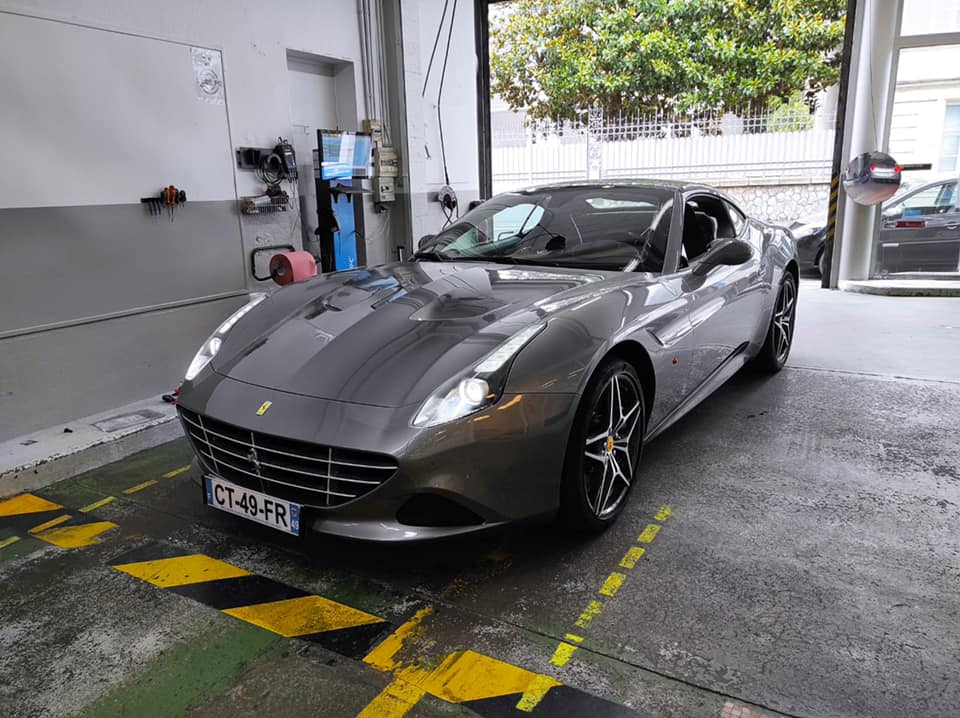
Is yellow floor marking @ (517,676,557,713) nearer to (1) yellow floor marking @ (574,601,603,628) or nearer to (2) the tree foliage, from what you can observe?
(1) yellow floor marking @ (574,601,603,628)

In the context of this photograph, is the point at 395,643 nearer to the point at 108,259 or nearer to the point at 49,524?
the point at 49,524

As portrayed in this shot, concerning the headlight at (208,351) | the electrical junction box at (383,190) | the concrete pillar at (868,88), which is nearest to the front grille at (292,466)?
the headlight at (208,351)

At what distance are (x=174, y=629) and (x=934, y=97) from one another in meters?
8.93

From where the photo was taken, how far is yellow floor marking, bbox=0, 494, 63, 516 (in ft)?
10.1

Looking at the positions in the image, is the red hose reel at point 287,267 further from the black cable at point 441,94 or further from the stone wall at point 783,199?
the stone wall at point 783,199

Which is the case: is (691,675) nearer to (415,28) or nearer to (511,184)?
(415,28)

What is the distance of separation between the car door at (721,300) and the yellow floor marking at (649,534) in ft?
2.81

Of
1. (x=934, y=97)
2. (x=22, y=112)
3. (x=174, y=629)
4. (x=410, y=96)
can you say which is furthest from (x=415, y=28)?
(x=174, y=629)

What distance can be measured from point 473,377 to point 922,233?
7689mm

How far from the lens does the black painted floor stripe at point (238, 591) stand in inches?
89.4

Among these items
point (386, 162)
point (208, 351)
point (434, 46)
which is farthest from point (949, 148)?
point (208, 351)

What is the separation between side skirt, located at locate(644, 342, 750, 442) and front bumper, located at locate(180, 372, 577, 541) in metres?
0.80

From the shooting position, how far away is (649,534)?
2648 millimetres

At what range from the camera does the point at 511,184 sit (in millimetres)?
12922
